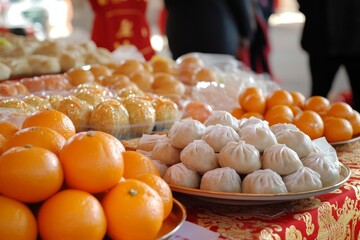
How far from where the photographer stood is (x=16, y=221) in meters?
0.77

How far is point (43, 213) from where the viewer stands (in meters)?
0.80

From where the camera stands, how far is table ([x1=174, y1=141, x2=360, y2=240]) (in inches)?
38.8

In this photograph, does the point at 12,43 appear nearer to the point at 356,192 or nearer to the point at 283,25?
the point at 356,192

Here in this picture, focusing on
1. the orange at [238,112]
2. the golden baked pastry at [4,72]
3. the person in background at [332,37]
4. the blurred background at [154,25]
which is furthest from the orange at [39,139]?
the blurred background at [154,25]

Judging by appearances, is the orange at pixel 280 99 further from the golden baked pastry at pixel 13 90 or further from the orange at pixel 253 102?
the golden baked pastry at pixel 13 90

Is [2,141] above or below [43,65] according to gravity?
above

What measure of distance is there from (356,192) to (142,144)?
0.49 meters

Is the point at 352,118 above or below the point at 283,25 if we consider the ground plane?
above

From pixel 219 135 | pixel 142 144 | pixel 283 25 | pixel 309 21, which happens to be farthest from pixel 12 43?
pixel 283 25

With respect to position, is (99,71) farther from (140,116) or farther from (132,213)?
(132,213)

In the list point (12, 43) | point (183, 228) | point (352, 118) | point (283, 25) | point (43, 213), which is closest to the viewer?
point (43, 213)

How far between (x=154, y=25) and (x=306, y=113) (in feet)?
20.1

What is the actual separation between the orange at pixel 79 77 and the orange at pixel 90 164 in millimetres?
1135

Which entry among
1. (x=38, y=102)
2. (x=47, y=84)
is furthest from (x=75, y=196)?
(x=47, y=84)
